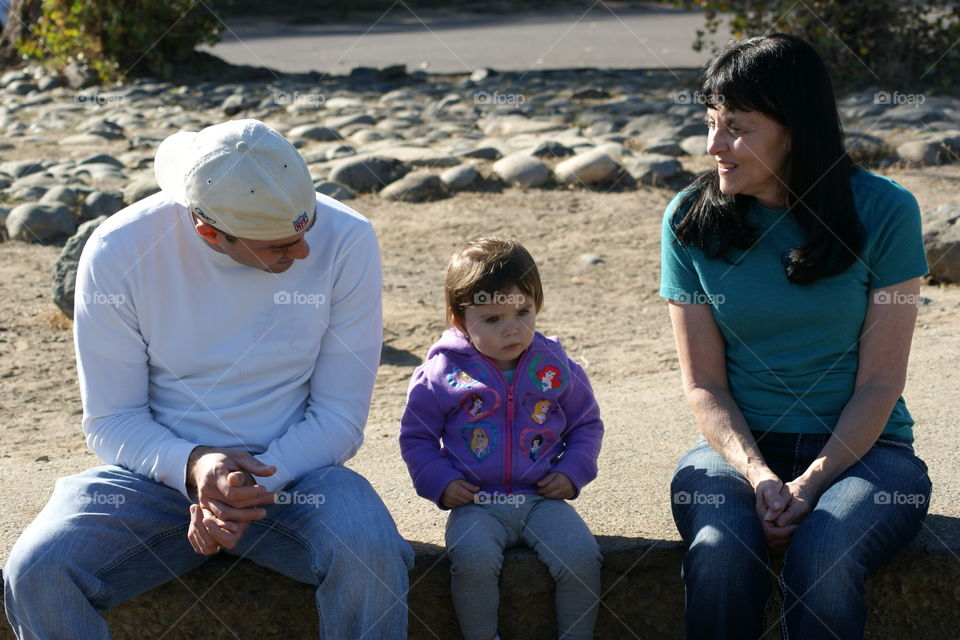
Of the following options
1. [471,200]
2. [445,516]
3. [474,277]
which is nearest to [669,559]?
[445,516]

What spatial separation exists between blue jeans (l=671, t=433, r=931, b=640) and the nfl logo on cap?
109 cm

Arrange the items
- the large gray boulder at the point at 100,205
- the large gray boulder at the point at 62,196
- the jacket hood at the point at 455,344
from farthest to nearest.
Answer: the large gray boulder at the point at 62,196
the large gray boulder at the point at 100,205
the jacket hood at the point at 455,344

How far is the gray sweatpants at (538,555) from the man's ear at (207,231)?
2.85ft

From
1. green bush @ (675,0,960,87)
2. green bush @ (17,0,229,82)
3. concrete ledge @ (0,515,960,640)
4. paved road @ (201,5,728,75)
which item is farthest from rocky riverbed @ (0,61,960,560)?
paved road @ (201,5,728,75)

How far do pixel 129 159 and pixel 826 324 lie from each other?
6686 mm

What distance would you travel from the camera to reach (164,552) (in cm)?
273

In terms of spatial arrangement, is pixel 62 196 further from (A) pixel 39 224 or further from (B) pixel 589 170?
(B) pixel 589 170

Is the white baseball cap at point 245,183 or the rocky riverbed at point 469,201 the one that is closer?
the white baseball cap at point 245,183

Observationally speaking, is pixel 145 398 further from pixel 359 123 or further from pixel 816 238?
pixel 359 123

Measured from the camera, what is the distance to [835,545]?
2.54 meters

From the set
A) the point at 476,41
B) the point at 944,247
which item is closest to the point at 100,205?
the point at 944,247

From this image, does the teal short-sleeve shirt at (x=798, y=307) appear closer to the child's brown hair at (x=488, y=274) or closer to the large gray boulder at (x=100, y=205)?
the child's brown hair at (x=488, y=274)

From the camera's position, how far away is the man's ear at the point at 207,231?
Answer: 105 inches

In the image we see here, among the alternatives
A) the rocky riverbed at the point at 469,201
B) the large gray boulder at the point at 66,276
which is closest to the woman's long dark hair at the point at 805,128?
the rocky riverbed at the point at 469,201
